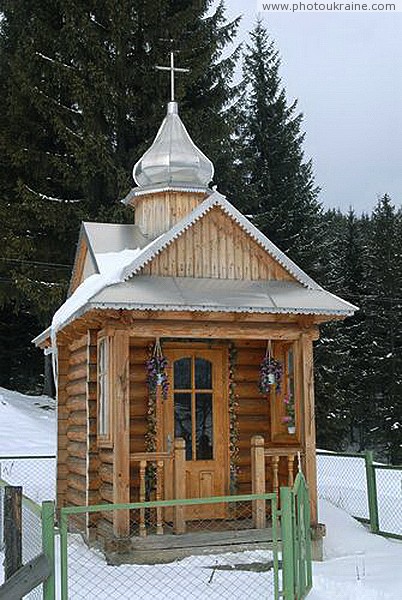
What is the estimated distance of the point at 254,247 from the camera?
1115 centimetres

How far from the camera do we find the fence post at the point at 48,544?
6.00m

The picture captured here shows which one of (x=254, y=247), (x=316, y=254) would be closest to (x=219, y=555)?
(x=254, y=247)

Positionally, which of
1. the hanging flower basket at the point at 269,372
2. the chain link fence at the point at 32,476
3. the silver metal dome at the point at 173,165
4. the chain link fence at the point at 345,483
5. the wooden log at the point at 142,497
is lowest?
the chain link fence at the point at 345,483

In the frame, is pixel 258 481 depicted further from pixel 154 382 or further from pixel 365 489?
pixel 365 489

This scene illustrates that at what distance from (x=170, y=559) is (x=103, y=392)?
2.33 m

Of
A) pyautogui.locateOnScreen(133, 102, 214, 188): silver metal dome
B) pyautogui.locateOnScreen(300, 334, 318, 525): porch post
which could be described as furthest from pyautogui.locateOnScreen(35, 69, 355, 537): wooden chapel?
pyautogui.locateOnScreen(133, 102, 214, 188): silver metal dome

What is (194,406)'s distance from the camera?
1139 centimetres

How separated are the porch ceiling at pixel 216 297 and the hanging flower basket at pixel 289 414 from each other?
1.54 meters

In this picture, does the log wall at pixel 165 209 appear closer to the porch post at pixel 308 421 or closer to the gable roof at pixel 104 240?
the gable roof at pixel 104 240

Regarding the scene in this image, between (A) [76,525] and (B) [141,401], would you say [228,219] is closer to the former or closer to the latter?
(B) [141,401]

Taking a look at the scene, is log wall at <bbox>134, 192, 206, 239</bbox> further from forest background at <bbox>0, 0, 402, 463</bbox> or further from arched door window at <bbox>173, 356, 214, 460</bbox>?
forest background at <bbox>0, 0, 402, 463</bbox>

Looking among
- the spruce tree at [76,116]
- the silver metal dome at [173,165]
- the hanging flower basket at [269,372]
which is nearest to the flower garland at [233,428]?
the hanging flower basket at [269,372]

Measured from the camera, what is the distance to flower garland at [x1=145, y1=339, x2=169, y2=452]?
10.5m

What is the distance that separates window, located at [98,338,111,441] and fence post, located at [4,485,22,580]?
12.8 feet
